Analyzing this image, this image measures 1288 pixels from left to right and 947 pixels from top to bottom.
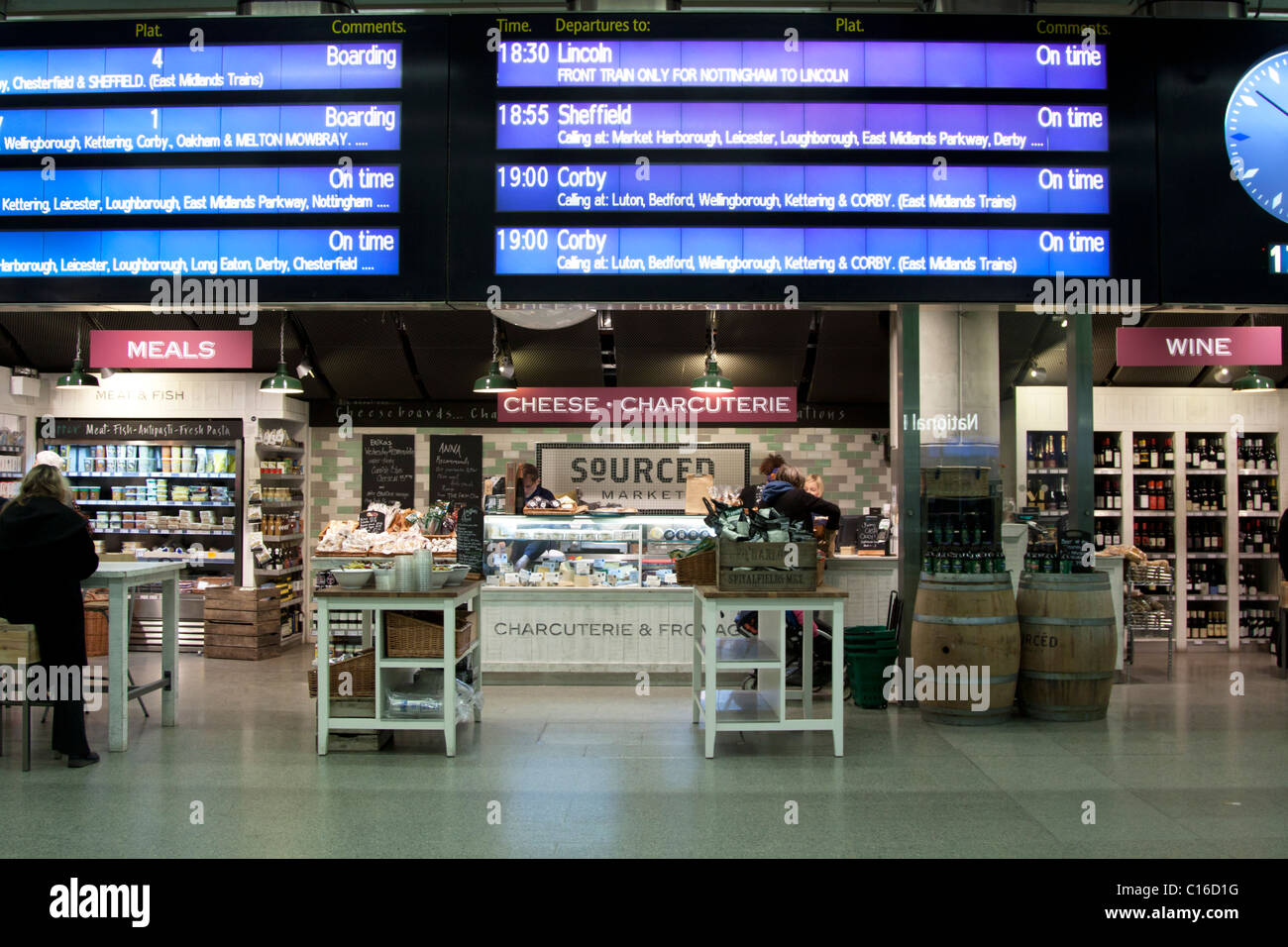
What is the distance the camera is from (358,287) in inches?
212

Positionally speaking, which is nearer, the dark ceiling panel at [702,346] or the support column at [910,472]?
the support column at [910,472]

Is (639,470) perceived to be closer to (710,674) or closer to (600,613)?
(600,613)

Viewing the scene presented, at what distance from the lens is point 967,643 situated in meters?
6.28

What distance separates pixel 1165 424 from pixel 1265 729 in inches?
214

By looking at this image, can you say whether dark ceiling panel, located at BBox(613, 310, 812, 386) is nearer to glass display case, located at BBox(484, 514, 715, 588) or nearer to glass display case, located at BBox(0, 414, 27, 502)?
glass display case, located at BBox(484, 514, 715, 588)

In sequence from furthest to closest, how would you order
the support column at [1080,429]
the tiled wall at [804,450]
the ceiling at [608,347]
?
the tiled wall at [804,450] → the ceiling at [608,347] → the support column at [1080,429]

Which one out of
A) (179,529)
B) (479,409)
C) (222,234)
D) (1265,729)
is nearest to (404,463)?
(479,409)

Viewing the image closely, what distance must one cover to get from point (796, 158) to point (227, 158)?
3.34m

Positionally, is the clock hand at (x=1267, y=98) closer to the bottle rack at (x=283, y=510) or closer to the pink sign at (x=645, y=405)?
the pink sign at (x=645, y=405)

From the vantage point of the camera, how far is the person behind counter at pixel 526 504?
28.8 feet

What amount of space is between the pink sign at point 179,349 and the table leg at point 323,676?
388 centimetres

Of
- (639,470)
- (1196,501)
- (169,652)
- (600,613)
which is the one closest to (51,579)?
(169,652)

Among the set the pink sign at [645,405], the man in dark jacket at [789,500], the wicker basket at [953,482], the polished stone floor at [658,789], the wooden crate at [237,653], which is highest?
the pink sign at [645,405]

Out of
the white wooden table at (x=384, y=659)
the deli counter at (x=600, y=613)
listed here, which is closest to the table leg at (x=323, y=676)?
the white wooden table at (x=384, y=659)
